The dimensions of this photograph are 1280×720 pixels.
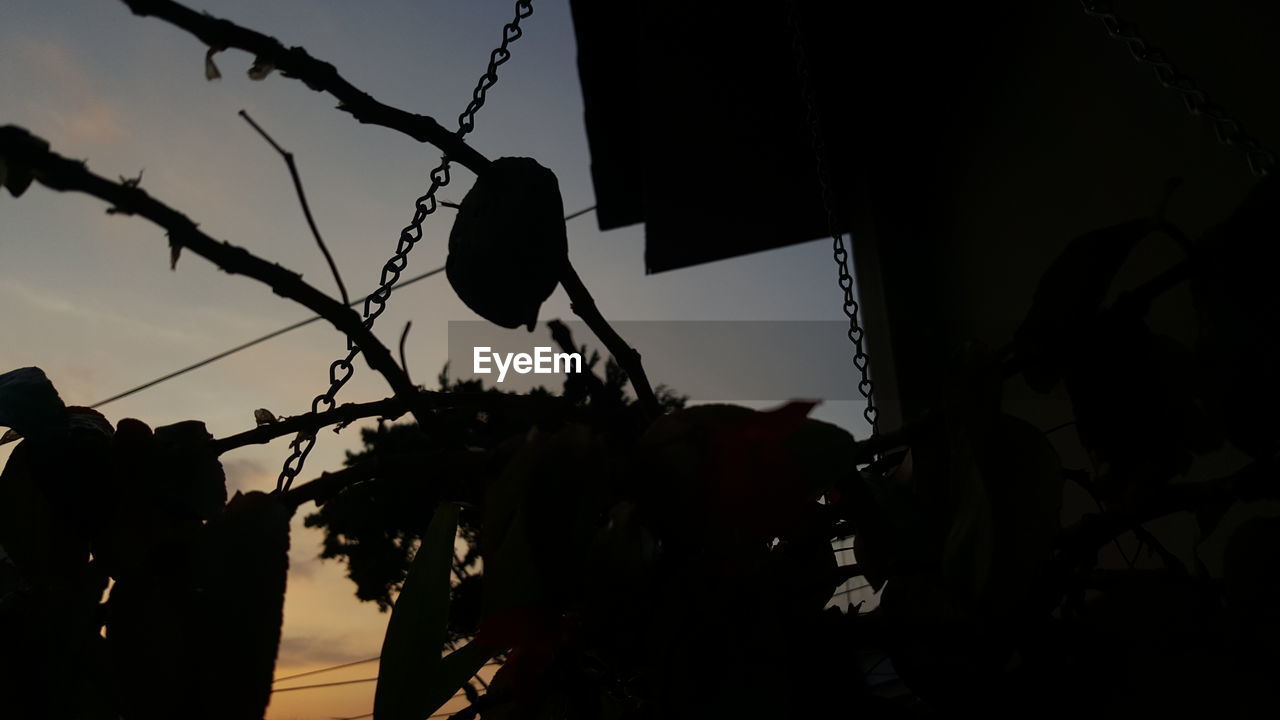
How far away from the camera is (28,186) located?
6.3 inches

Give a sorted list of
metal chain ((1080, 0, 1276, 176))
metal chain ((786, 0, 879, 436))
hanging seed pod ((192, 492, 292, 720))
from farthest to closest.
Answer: metal chain ((786, 0, 879, 436)) < metal chain ((1080, 0, 1276, 176)) < hanging seed pod ((192, 492, 292, 720))

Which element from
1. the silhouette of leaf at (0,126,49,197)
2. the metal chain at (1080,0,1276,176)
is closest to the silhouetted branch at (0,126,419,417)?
the silhouette of leaf at (0,126,49,197)

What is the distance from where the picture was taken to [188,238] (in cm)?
17

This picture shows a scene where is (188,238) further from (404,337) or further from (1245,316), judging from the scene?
(1245,316)

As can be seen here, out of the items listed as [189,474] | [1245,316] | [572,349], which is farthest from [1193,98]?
[189,474]

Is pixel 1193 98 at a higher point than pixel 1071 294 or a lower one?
higher

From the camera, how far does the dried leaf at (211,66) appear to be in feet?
0.63

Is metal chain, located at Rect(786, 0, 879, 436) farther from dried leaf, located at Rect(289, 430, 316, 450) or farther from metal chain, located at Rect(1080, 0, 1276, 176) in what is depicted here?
dried leaf, located at Rect(289, 430, 316, 450)

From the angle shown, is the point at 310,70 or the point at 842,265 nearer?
the point at 310,70

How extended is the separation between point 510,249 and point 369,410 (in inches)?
2.5

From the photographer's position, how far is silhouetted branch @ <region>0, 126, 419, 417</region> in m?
0.16

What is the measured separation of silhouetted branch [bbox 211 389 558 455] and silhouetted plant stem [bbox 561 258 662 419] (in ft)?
0.11

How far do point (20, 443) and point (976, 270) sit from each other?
54.7 inches

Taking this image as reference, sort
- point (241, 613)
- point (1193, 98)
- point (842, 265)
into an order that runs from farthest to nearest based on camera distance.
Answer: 1. point (842, 265)
2. point (1193, 98)
3. point (241, 613)
